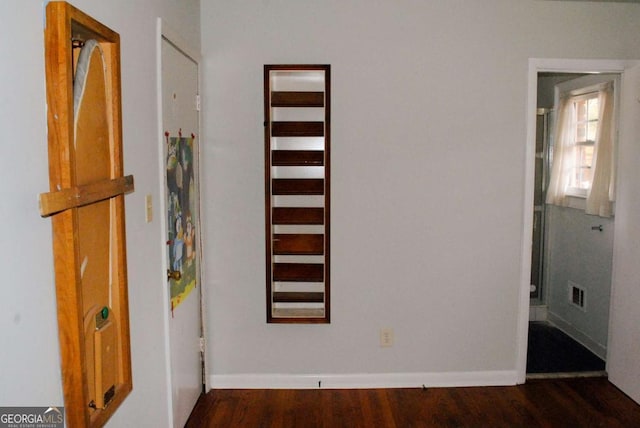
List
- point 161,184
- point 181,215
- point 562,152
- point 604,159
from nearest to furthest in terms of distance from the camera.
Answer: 1. point 161,184
2. point 181,215
3. point 604,159
4. point 562,152

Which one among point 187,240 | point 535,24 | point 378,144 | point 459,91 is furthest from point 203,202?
point 535,24

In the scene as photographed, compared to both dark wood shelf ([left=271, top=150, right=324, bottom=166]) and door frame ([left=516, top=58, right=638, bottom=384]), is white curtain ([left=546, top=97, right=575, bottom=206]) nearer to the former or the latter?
door frame ([left=516, top=58, right=638, bottom=384])

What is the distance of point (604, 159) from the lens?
3.64 metres

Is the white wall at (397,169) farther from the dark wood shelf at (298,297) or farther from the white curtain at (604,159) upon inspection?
the white curtain at (604,159)

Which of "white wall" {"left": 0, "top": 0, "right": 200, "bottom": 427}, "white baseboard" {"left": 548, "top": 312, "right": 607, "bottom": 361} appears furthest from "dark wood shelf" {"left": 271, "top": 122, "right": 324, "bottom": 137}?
"white baseboard" {"left": 548, "top": 312, "right": 607, "bottom": 361}

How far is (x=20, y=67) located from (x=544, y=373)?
3.53 metres

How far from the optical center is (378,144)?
3223mm

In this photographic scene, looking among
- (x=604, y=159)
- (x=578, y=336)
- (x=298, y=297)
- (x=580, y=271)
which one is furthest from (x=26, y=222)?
(x=578, y=336)

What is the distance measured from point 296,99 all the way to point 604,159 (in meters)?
2.25

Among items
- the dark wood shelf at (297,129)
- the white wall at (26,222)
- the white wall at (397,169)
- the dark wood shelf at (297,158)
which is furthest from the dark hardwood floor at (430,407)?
the dark wood shelf at (297,129)

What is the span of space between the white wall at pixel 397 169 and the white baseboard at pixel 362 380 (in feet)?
0.11

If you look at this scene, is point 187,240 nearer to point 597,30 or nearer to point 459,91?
point 459,91

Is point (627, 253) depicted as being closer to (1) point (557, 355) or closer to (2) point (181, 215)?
(1) point (557, 355)

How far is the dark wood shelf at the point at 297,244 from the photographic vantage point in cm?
324
